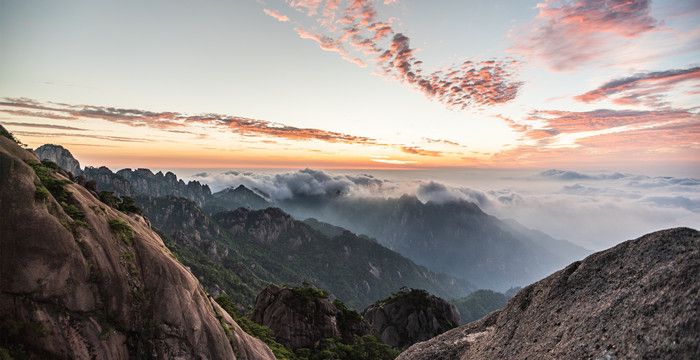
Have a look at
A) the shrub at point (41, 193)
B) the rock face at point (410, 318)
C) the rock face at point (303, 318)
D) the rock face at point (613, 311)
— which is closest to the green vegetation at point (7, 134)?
the shrub at point (41, 193)

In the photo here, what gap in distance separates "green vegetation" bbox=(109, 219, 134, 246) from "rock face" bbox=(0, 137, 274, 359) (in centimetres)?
8

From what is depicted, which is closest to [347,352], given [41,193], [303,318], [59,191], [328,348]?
[328,348]

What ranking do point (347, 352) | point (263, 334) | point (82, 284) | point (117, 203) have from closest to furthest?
point (82, 284) → point (117, 203) → point (263, 334) → point (347, 352)

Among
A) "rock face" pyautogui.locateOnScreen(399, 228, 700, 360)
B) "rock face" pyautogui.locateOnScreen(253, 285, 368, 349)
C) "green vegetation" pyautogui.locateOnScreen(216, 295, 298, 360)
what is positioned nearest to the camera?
"rock face" pyautogui.locateOnScreen(399, 228, 700, 360)

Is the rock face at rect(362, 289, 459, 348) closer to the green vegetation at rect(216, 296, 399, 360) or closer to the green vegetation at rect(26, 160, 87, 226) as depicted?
the green vegetation at rect(216, 296, 399, 360)

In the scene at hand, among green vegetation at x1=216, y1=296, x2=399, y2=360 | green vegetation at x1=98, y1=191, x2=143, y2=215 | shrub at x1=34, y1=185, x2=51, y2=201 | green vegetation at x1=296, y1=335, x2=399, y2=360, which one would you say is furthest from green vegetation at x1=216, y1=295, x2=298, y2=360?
shrub at x1=34, y1=185, x2=51, y2=201

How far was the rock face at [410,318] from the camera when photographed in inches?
4747

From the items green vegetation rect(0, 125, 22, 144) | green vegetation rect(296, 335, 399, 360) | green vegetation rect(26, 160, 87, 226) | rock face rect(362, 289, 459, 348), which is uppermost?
green vegetation rect(0, 125, 22, 144)

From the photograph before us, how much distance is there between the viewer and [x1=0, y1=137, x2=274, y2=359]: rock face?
2214cm

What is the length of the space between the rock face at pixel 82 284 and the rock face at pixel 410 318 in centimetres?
9741

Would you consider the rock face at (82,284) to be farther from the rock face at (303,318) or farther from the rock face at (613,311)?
the rock face at (303,318)

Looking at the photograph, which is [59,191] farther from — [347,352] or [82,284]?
[347,352]

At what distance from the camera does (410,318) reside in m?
124

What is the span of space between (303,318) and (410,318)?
6041cm
